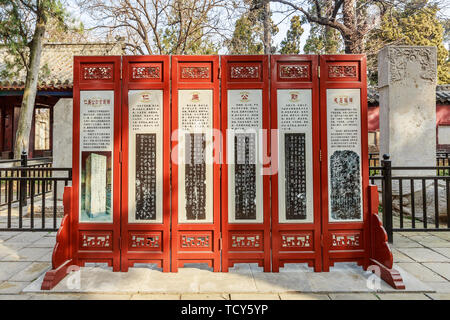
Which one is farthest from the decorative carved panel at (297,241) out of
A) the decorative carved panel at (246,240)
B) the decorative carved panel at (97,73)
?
the decorative carved panel at (97,73)

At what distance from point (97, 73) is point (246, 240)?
2459mm

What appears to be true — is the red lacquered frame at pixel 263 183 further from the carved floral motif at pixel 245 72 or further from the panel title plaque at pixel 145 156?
the panel title plaque at pixel 145 156

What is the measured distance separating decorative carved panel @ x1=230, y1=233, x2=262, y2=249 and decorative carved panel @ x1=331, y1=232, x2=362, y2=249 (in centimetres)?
82

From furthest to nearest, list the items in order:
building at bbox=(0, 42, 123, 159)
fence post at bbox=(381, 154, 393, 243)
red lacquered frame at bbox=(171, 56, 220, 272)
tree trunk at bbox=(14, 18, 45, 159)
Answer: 1. building at bbox=(0, 42, 123, 159)
2. tree trunk at bbox=(14, 18, 45, 159)
3. fence post at bbox=(381, 154, 393, 243)
4. red lacquered frame at bbox=(171, 56, 220, 272)

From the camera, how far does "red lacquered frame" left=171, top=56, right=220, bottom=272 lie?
320 centimetres

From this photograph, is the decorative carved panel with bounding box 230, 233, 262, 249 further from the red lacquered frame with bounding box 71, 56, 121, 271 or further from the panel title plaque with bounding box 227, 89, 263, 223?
the red lacquered frame with bounding box 71, 56, 121, 271

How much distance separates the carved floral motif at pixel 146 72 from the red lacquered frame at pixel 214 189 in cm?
18

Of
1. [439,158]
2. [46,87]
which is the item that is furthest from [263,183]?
[46,87]

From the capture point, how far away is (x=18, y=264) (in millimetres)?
3473

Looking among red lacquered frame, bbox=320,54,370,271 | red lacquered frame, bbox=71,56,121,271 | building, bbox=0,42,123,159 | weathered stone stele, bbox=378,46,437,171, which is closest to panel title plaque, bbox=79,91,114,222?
red lacquered frame, bbox=71,56,121,271

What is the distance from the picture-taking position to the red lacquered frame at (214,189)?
320 cm

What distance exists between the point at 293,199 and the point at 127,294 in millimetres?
1911

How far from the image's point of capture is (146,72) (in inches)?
129

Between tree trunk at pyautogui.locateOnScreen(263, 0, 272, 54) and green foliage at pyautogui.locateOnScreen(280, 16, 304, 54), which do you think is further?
green foliage at pyautogui.locateOnScreen(280, 16, 304, 54)
